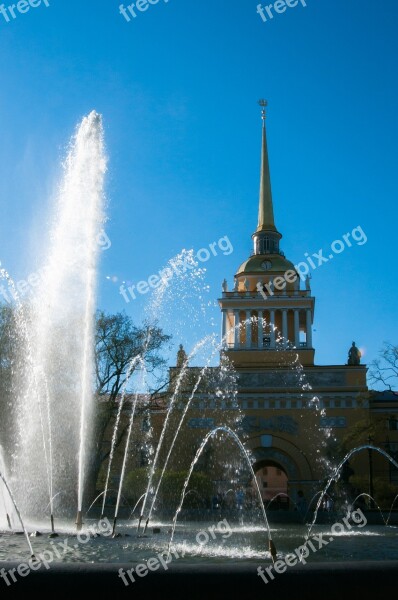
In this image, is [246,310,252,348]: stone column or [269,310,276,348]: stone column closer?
[269,310,276,348]: stone column

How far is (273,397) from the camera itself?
3694 cm

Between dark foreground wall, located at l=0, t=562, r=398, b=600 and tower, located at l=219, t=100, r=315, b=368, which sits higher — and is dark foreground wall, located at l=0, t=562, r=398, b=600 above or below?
below

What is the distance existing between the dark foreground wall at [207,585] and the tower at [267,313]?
1405 inches

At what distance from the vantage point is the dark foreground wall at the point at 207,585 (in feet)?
11.6

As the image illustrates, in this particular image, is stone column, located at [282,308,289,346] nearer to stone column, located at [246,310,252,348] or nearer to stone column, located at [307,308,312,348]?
stone column, located at [307,308,312,348]

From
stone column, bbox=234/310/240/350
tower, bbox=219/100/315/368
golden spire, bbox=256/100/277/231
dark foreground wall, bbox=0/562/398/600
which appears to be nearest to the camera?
dark foreground wall, bbox=0/562/398/600

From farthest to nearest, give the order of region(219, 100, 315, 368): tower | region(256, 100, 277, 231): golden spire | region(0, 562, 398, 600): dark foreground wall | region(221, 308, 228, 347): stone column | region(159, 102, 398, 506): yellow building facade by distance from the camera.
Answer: region(256, 100, 277, 231): golden spire, region(221, 308, 228, 347): stone column, region(219, 100, 315, 368): tower, region(159, 102, 398, 506): yellow building facade, region(0, 562, 398, 600): dark foreground wall

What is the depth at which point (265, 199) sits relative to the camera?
50.4 meters

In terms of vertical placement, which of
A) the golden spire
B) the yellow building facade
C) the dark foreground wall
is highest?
the golden spire

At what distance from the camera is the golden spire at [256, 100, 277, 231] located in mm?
49031

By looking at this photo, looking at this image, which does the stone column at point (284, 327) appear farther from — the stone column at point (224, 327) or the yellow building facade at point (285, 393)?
the stone column at point (224, 327)

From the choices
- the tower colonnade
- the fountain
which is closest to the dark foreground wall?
the fountain

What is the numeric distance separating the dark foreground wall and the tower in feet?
117

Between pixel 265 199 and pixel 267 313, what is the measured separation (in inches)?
456
